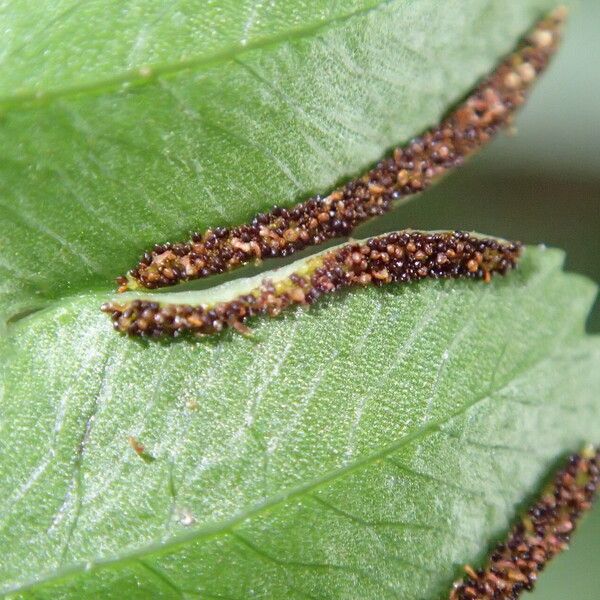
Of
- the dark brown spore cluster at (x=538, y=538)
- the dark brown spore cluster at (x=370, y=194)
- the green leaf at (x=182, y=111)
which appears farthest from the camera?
the dark brown spore cluster at (x=538, y=538)

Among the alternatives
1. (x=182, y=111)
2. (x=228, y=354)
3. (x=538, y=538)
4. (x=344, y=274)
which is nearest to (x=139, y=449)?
(x=228, y=354)

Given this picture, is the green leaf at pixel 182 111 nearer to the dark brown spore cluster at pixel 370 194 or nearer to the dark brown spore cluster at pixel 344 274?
the dark brown spore cluster at pixel 370 194

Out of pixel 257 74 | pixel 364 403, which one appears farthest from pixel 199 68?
pixel 364 403

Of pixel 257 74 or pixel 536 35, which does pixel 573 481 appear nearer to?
pixel 536 35

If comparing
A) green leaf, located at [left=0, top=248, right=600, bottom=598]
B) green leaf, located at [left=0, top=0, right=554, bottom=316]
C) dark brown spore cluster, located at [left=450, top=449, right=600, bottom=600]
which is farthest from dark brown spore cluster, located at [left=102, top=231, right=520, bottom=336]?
dark brown spore cluster, located at [left=450, top=449, right=600, bottom=600]

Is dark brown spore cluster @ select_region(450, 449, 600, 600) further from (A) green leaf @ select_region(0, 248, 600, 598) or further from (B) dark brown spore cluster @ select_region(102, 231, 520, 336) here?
(B) dark brown spore cluster @ select_region(102, 231, 520, 336)

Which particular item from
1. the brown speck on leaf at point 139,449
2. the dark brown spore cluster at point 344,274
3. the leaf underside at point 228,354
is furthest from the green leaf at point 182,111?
the brown speck on leaf at point 139,449
